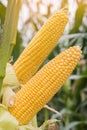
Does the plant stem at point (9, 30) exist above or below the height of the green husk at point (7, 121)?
above

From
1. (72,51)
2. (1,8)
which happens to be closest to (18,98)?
(72,51)

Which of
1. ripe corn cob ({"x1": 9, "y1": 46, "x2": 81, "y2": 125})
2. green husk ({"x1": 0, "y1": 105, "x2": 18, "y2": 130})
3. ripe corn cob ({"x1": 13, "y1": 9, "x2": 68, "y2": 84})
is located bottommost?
green husk ({"x1": 0, "y1": 105, "x2": 18, "y2": 130})

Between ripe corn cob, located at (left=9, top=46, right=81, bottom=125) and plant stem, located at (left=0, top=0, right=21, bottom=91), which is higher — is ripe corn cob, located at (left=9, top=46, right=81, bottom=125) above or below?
below

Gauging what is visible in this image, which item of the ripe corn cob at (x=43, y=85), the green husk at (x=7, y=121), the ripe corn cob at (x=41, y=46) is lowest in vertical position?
the green husk at (x=7, y=121)

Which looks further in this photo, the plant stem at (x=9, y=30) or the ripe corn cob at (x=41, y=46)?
the ripe corn cob at (x=41, y=46)

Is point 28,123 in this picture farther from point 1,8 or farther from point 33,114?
point 1,8

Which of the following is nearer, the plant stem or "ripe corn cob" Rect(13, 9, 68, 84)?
the plant stem
